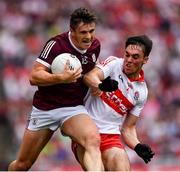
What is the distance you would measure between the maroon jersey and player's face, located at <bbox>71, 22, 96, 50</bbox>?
10 centimetres

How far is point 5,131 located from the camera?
15.7 m

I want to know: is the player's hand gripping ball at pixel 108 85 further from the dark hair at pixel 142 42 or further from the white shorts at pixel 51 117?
the dark hair at pixel 142 42

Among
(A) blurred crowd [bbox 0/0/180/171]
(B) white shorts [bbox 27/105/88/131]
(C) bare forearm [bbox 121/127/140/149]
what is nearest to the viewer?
(B) white shorts [bbox 27/105/88/131]

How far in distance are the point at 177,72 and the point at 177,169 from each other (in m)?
4.17

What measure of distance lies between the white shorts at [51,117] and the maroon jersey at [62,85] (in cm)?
5

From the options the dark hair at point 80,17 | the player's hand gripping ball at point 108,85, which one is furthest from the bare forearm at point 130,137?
the dark hair at point 80,17

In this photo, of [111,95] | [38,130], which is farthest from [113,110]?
[38,130]

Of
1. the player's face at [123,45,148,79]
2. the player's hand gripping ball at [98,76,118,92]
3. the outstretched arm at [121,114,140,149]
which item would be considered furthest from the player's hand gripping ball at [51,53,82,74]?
the outstretched arm at [121,114,140,149]

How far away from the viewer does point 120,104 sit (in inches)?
409

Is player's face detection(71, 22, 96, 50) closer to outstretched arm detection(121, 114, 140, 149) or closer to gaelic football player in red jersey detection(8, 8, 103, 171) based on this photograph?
gaelic football player in red jersey detection(8, 8, 103, 171)

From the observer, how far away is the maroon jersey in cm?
982

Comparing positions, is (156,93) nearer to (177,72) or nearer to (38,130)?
(177,72)

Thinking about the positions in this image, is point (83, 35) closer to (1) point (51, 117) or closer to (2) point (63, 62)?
(2) point (63, 62)

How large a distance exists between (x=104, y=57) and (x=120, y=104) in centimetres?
795
